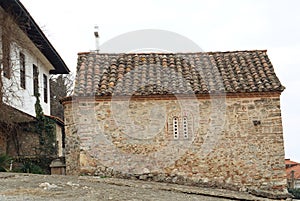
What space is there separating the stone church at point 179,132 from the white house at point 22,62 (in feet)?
8.38

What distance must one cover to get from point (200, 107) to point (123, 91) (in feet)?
7.60

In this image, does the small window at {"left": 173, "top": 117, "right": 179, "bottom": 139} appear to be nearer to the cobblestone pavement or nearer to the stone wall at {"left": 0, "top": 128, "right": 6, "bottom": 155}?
the cobblestone pavement

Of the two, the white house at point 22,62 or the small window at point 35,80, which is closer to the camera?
the white house at point 22,62

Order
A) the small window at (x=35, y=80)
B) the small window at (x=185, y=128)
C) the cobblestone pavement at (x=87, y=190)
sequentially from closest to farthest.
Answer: the cobblestone pavement at (x=87, y=190) < the small window at (x=185, y=128) < the small window at (x=35, y=80)

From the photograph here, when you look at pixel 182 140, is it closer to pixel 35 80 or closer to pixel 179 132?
pixel 179 132

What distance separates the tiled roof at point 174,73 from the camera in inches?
525

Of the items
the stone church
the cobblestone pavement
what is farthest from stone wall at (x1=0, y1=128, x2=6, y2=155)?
the cobblestone pavement

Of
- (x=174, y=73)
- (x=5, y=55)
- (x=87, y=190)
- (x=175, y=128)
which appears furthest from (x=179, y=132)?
(x=5, y=55)

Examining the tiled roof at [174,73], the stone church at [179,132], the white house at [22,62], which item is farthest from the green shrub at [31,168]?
the tiled roof at [174,73]

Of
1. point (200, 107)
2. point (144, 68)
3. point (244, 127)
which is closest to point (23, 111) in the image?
point (144, 68)

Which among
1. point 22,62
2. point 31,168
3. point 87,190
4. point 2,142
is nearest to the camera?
point 87,190

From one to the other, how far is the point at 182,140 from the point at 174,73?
2.29 m

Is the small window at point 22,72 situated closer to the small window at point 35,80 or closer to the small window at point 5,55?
the small window at point 35,80

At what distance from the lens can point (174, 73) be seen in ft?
46.8
